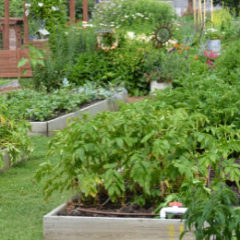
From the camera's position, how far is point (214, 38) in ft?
57.1

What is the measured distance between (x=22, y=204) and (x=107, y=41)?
7578 mm

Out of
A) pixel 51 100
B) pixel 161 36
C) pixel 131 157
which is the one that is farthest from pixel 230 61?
pixel 131 157

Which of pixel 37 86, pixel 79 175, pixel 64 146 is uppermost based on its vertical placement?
pixel 64 146

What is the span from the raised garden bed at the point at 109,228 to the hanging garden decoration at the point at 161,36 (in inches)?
373

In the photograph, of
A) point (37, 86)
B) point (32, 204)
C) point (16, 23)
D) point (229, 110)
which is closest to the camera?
point (32, 204)

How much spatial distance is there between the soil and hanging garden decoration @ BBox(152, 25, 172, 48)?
29.7 ft

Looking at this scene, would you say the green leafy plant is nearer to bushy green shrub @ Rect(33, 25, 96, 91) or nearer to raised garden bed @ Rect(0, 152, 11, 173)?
raised garden bed @ Rect(0, 152, 11, 173)

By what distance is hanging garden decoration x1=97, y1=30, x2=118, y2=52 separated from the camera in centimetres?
1263

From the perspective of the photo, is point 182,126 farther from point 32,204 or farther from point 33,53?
point 33,53

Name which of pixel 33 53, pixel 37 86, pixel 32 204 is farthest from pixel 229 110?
pixel 37 86

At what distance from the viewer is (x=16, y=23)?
15.9 meters

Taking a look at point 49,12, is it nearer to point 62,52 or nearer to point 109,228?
point 62,52

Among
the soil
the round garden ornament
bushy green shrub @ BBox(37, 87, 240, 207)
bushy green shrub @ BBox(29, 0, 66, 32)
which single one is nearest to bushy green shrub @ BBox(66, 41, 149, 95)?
bushy green shrub @ BBox(29, 0, 66, 32)

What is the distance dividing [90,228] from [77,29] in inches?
356
